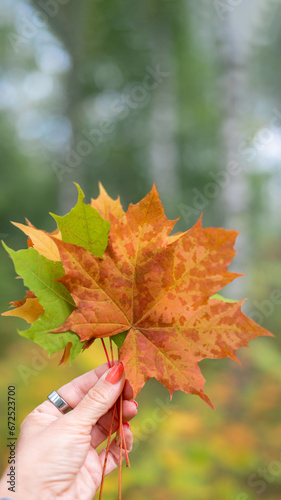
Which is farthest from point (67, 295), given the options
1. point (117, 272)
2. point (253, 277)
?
point (253, 277)

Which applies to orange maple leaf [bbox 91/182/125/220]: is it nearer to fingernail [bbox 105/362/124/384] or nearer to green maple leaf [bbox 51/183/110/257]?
green maple leaf [bbox 51/183/110/257]

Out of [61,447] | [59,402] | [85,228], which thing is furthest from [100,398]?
[85,228]

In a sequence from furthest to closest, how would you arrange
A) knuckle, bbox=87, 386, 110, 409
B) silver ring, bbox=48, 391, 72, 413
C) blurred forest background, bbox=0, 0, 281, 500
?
blurred forest background, bbox=0, 0, 281, 500 → silver ring, bbox=48, 391, 72, 413 → knuckle, bbox=87, 386, 110, 409

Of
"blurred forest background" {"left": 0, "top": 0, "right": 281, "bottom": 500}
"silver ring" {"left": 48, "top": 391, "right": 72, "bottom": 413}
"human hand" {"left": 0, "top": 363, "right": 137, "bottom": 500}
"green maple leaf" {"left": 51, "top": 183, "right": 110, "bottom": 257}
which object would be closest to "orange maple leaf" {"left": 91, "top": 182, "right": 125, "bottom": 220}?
"green maple leaf" {"left": 51, "top": 183, "right": 110, "bottom": 257}

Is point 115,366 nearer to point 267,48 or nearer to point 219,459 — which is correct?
point 219,459

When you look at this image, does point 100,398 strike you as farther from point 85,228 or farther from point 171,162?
point 171,162

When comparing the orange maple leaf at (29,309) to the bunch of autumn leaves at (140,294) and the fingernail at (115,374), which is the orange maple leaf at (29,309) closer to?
the bunch of autumn leaves at (140,294)
